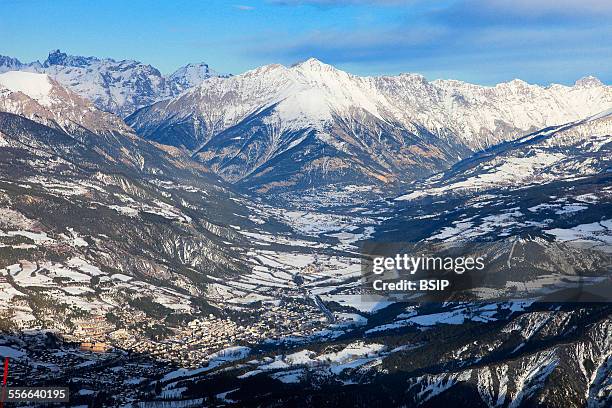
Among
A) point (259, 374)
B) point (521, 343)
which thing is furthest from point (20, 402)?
point (521, 343)

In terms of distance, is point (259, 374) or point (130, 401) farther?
point (259, 374)

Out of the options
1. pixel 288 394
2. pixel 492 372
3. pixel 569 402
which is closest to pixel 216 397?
pixel 288 394

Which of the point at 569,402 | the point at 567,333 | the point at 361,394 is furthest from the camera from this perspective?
the point at 567,333

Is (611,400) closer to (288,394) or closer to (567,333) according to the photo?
(567,333)

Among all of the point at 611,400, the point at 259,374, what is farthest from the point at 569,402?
the point at 259,374

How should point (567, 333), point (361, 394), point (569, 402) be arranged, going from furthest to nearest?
point (567, 333) → point (361, 394) → point (569, 402)

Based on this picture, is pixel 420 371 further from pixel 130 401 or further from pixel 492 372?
pixel 130 401

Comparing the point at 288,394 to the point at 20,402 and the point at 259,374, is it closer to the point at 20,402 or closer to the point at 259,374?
the point at 259,374

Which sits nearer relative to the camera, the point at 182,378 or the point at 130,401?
the point at 130,401
